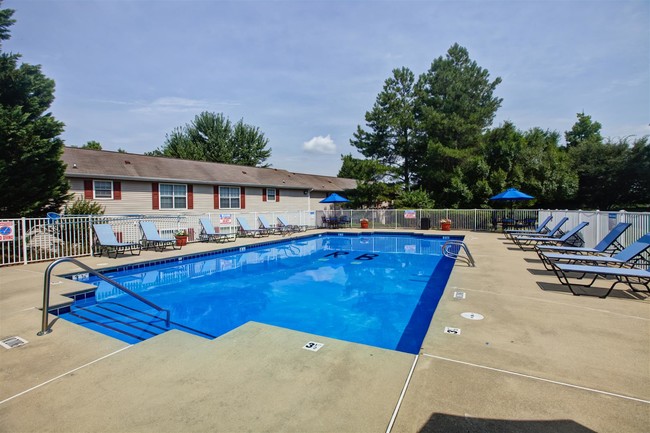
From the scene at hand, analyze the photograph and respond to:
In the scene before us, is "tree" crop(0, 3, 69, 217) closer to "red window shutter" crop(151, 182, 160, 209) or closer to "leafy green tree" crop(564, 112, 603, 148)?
"red window shutter" crop(151, 182, 160, 209)

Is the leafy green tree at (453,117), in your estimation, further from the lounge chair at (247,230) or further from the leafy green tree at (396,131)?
the lounge chair at (247,230)

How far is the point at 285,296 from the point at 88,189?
1091 centimetres

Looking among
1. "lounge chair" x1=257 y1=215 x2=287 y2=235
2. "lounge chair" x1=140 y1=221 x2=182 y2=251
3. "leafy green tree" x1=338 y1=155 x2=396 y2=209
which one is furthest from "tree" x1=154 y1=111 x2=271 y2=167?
"lounge chair" x1=140 y1=221 x2=182 y2=251

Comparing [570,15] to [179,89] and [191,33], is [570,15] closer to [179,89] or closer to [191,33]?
[191,33]

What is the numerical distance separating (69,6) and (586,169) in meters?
30.4

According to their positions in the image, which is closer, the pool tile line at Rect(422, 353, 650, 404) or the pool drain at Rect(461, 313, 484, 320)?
the pool tile line at Rect(422, 353, 650, 404)

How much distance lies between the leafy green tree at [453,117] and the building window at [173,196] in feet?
53.9

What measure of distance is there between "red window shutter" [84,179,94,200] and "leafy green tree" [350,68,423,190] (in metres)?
19.3

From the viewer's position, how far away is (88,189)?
13.1 metres

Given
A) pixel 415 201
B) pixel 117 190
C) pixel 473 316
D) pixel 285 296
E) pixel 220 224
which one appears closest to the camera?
pixel 473 316

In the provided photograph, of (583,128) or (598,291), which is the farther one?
(583,128)

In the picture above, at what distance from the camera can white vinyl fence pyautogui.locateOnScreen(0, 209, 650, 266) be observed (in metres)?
8.77

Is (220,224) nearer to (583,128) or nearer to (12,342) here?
(12,342)

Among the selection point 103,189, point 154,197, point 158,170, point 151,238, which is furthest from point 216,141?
point 151,238
